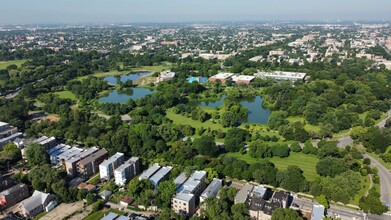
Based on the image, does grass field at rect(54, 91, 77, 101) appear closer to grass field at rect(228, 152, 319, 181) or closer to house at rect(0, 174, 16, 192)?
house at rect(0, 174, 16, 192)

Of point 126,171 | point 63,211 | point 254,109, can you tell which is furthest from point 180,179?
point 254,109

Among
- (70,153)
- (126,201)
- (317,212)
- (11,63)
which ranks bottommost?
(126,201)

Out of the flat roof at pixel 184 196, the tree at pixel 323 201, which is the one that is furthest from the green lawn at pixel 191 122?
the tree at pixel 323 201

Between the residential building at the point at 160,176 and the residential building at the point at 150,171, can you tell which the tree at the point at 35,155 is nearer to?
the residential building at the point at 150,171

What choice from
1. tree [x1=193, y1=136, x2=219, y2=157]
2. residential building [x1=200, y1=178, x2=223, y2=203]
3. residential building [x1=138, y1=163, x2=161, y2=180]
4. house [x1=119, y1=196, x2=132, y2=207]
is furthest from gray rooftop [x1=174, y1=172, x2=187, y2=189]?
tree [x1=193, y1=136, x2=219, y2=157]

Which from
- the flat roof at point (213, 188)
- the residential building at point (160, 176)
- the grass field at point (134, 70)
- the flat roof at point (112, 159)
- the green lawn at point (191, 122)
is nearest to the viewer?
the flat roof at point (213, 188)

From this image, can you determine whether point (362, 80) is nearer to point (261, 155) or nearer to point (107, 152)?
point (261, 155)

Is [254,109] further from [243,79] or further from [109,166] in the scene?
[109,166]
